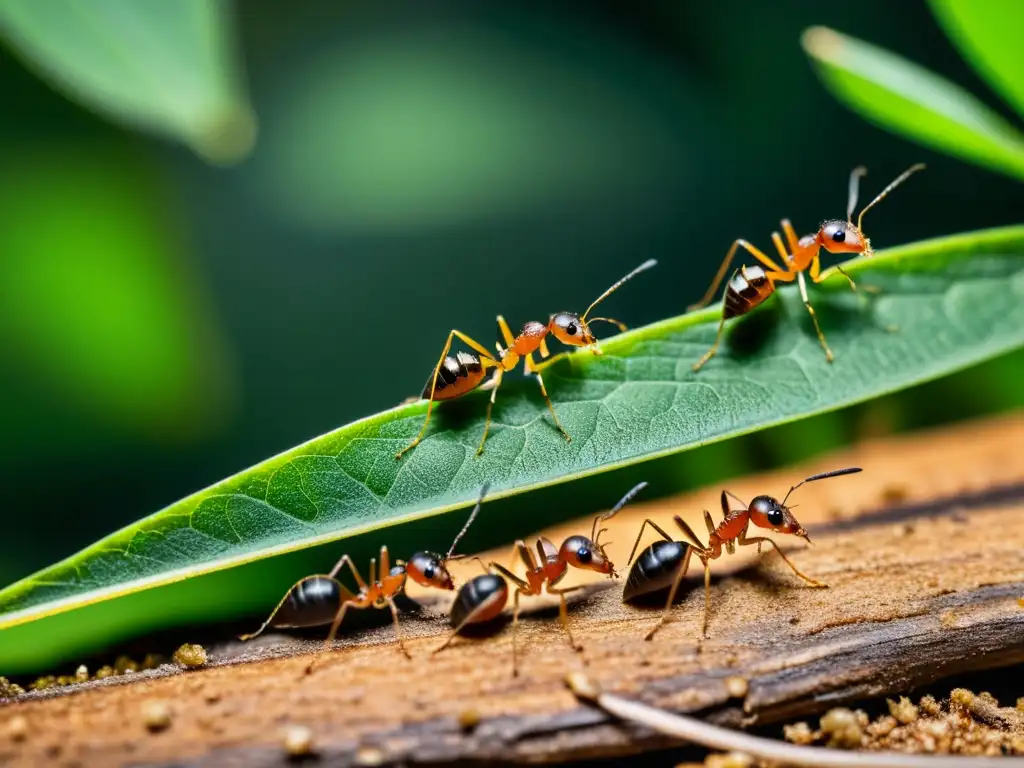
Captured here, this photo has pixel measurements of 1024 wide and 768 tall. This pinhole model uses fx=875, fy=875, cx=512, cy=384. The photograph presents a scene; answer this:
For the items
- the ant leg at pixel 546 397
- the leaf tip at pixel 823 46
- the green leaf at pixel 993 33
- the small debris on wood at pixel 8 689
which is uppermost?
the leaf tip at pixel 823 46

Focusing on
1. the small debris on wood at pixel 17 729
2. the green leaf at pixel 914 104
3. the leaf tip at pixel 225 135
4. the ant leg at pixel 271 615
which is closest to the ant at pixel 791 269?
the green leaf at pixel 914 104

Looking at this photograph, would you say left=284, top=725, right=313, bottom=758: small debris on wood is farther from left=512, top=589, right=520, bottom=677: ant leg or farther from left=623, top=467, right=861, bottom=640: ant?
left=623, top=467, right=861, bottom=640: ant

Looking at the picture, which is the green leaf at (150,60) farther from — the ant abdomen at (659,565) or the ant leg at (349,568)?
the ant abdomen at (659,565)

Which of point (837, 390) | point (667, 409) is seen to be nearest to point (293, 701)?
point (667, 409)

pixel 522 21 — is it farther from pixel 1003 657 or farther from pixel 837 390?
pixel 1003 657

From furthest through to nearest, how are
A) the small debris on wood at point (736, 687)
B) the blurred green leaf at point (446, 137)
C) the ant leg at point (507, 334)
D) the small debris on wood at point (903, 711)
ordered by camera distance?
the blurred green leaf at point (446, 137) < the ant leg at point (507, 334) < the small debris on wood at point (903, 711) < the small debris on wood at point (736, 687)

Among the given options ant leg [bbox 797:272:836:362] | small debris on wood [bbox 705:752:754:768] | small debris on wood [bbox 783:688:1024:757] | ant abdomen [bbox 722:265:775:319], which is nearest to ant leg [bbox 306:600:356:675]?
small debris on wood [bbox 705:752:754:768]

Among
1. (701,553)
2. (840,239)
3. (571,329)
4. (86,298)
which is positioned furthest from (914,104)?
(86,298)
